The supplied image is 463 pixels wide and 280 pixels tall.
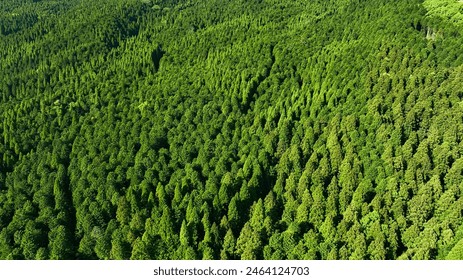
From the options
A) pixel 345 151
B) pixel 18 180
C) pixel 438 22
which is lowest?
pixel 18 180

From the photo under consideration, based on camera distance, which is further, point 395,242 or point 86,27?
point 86,27

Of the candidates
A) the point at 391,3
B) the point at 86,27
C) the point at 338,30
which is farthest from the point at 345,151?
Result: the point at 86,27

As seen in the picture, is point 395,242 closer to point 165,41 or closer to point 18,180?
point 18,180

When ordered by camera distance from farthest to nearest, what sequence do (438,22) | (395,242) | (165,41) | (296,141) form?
(165,41) → (438,22) → (296,141) → (395,242)

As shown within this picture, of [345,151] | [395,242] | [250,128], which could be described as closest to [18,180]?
[250,128]

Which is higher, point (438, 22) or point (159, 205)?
point (438, 22)

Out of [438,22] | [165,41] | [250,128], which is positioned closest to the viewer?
[250,128]
